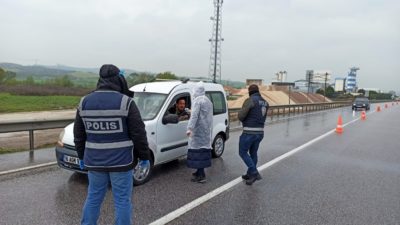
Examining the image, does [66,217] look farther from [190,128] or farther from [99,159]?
[190,128]

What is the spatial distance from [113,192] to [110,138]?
55cm

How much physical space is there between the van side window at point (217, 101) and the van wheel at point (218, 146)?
62cm

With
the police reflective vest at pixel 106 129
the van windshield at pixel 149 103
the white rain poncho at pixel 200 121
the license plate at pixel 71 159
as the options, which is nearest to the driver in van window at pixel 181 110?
the van windshield at pixel 149 103

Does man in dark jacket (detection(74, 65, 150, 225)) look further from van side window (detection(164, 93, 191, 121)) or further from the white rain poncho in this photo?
van side window (detection(164, 93, 191, 121))

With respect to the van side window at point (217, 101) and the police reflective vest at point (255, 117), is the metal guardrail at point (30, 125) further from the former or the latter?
the police reflective vest at point (255, 117)

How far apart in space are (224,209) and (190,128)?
1.61 metres

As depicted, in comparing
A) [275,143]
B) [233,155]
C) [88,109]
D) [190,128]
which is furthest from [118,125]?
[275,143]

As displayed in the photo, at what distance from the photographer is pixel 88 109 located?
3.22m

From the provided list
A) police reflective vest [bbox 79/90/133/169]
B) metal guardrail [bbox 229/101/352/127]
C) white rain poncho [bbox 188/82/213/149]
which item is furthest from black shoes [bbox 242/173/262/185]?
metal guardrail [bbox 229/101/352/127]

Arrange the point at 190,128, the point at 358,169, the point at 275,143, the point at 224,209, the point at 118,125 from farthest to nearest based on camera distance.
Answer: the point at 275,143, the point at 358,169, the point at 190,128, the point at 224,209, the point at 118,125

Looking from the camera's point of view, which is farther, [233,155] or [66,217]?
[233,155]

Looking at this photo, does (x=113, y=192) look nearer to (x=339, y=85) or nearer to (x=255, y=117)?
(x=255, y=117)

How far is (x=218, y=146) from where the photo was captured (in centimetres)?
854

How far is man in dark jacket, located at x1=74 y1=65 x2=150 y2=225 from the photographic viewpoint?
3197 millimetres
